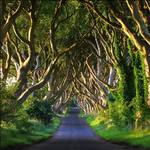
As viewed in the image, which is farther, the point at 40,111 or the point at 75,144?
the point at 40,111

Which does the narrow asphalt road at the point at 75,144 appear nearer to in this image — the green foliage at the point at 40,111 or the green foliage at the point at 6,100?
the green foliage at the point at 6,100

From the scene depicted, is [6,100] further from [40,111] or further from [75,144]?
[40,111]

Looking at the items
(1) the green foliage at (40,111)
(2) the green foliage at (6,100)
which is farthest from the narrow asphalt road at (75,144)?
(1) the green foliage at (40,111)

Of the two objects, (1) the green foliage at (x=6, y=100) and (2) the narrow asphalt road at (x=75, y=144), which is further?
(2) the narrow asphalt road at (x=75, y=144)

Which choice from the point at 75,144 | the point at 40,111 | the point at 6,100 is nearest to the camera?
the point at 6,100

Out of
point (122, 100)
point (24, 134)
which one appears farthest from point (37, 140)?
point (122, 100)

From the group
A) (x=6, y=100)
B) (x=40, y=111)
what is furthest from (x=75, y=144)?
(x=40, y=111)

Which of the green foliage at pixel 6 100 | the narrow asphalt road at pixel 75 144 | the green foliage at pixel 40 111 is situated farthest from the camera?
the green foliage at pixel 40 111

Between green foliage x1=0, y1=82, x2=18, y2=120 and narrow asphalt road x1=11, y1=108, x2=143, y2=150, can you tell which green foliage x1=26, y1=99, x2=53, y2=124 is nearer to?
narrow asphalt road x1=11, y1=108, x2=143, y2=150

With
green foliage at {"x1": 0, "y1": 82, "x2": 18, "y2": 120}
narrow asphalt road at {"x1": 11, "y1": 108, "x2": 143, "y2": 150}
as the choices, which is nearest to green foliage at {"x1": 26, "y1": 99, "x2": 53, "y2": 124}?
narrow asphalt road at {"x1": 11, "y1": 108, "x2": 143, "y2": 150}

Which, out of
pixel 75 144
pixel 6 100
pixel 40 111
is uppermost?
pixel 40 111

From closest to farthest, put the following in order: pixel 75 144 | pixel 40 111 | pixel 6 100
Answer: pixel 6 100 → pixel 75 144 → pixel 40 111

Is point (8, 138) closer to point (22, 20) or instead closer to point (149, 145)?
point (149, 145)

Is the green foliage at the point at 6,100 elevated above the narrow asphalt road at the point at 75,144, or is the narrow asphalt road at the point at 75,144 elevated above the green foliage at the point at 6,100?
the green foliage at the point at 6,100
